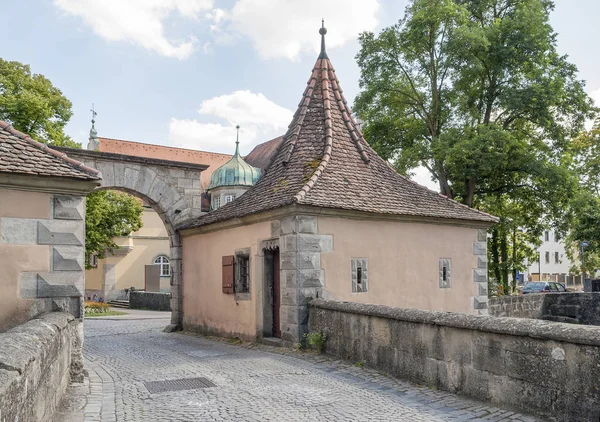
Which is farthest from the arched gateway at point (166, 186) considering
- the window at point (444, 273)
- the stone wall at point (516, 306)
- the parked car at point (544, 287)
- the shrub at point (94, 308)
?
the parked car at point (544, 287)

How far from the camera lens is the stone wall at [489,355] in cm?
554

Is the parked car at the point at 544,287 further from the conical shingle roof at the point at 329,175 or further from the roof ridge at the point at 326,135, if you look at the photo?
the roof ridge at the point at 326,135

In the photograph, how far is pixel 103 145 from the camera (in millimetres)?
41781

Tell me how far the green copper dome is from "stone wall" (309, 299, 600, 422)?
97.5 ft

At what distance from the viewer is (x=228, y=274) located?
13469mm

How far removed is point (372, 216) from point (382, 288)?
1558 mm

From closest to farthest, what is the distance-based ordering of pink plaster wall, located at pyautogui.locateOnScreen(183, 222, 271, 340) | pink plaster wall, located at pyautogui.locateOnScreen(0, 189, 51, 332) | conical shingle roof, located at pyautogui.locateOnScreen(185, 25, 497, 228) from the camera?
pink plaster wall, located at pyautogui.locateOnScreen(0, 189, 51, 332) < conical shingle roof, located at pyautogui.locateOnScreen(185, 25, 497, 228) < pink plaster wall, located at pyautogui.locateOnScreen(183, 222, 271, 340)

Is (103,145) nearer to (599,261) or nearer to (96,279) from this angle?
(96,279)

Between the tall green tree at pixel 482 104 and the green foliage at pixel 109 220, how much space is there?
14727 mm

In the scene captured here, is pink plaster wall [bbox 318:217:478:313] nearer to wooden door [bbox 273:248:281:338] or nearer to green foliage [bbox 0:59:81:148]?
wooden door [bbox 273:248:281:338]

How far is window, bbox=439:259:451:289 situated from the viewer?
13.5m

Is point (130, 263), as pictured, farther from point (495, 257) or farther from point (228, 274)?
point (228, 274)

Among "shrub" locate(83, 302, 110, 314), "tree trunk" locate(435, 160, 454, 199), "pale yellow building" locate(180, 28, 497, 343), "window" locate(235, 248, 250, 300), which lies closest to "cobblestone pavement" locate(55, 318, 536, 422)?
"pale yellow building" locate(180, 28, 497, 343)

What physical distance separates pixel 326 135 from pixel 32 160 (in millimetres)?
6974
